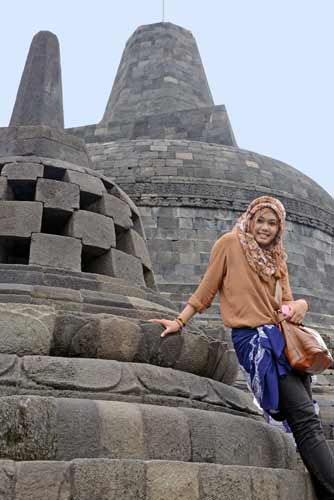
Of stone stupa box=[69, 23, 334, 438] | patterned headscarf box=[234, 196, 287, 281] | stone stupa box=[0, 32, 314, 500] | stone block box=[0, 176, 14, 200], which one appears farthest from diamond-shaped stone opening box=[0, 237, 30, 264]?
stone stupa box=[69, 23, 334, 438]

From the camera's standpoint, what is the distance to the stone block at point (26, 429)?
4066 mm

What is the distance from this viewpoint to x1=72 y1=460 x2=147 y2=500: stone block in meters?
3.83

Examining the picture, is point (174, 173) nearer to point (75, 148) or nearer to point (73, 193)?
point (75, 148)

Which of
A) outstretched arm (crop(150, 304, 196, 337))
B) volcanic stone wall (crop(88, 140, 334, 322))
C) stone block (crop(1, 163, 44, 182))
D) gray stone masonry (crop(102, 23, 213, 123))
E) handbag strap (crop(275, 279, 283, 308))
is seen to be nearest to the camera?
handbag strap (crop(275, 279, 283, 308))

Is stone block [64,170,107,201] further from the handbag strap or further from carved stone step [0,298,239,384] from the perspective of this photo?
the handbag strap

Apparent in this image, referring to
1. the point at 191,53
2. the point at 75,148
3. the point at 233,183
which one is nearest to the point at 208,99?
the point at 191,53

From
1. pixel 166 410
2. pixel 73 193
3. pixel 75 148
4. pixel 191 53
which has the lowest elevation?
pixel 166 410

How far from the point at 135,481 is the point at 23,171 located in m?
4.29

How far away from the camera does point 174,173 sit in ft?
57.8

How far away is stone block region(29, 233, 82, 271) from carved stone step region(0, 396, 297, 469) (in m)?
2.31

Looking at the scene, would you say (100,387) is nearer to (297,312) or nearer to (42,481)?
(42,481)

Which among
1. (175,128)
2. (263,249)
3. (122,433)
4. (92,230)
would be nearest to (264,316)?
(263,249)

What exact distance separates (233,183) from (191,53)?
10985 mm

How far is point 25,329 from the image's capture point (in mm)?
4863
